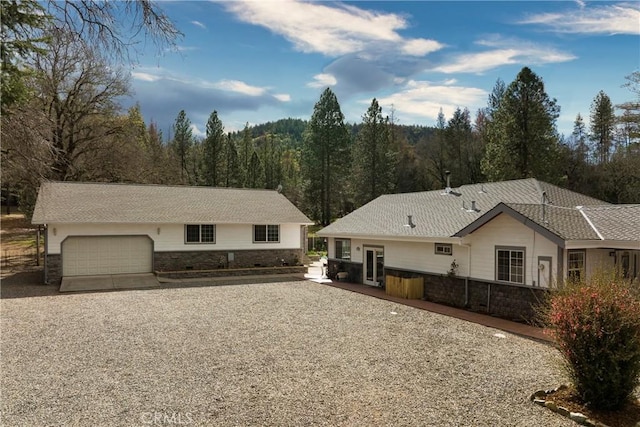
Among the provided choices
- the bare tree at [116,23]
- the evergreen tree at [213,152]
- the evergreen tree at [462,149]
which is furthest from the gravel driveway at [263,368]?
the evergreen tree at [213,152]

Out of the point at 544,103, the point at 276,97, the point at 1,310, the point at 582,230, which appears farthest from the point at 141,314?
the point at 544,103

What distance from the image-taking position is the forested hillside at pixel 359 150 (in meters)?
30.4

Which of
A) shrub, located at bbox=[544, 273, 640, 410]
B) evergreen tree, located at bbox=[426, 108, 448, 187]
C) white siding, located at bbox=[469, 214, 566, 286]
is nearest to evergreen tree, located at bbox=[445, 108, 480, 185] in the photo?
evergreen tree, located at bbox=[426, 108, 448, 187]

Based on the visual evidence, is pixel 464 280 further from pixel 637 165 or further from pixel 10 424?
pixel 637 165

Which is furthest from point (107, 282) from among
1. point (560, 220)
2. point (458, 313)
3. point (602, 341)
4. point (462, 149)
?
point (462, 149)

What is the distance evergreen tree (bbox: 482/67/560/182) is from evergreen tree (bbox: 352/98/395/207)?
11208 mm

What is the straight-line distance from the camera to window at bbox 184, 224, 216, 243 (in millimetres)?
21562

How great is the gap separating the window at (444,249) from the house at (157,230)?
996cm

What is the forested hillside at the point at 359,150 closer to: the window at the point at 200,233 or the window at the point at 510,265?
the window at the point at 200,233

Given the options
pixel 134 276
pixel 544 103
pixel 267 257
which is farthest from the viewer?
pixel 544 103

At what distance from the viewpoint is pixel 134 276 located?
2002 cm

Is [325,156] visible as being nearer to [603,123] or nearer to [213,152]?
[213,152]

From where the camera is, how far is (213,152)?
4581cm

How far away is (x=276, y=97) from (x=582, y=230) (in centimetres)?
1090
